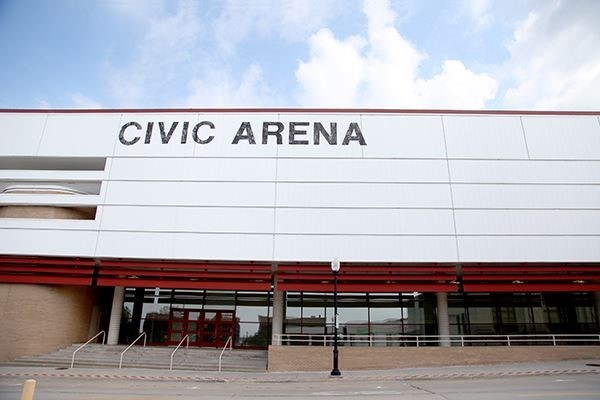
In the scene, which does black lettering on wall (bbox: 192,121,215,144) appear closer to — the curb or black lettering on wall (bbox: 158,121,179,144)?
black lettering on wall (bbox: 158,121,179,144)

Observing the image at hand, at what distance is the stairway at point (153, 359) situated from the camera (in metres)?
20.7

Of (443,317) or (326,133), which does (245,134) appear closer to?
(326,133)

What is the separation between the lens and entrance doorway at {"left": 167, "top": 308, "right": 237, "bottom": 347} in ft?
83.9

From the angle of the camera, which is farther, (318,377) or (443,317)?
(443,317)

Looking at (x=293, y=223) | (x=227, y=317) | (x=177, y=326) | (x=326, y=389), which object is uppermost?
(x=293, y=223)

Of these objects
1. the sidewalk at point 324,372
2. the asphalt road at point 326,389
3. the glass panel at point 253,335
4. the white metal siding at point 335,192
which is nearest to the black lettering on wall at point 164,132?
the white metal siding at point 335,192

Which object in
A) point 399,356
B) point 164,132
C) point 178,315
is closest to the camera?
point 399,356

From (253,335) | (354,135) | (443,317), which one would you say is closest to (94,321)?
(253,335)

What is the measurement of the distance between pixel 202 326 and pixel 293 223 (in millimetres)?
8833

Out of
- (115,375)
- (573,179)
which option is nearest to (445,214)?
(573,179)

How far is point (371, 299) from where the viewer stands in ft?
83.1

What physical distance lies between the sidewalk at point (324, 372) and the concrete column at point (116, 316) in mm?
5288

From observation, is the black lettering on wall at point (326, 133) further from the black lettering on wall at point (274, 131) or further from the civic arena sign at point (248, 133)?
the black lettering on wall at point (274, 131)

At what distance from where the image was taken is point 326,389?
45.0ft
